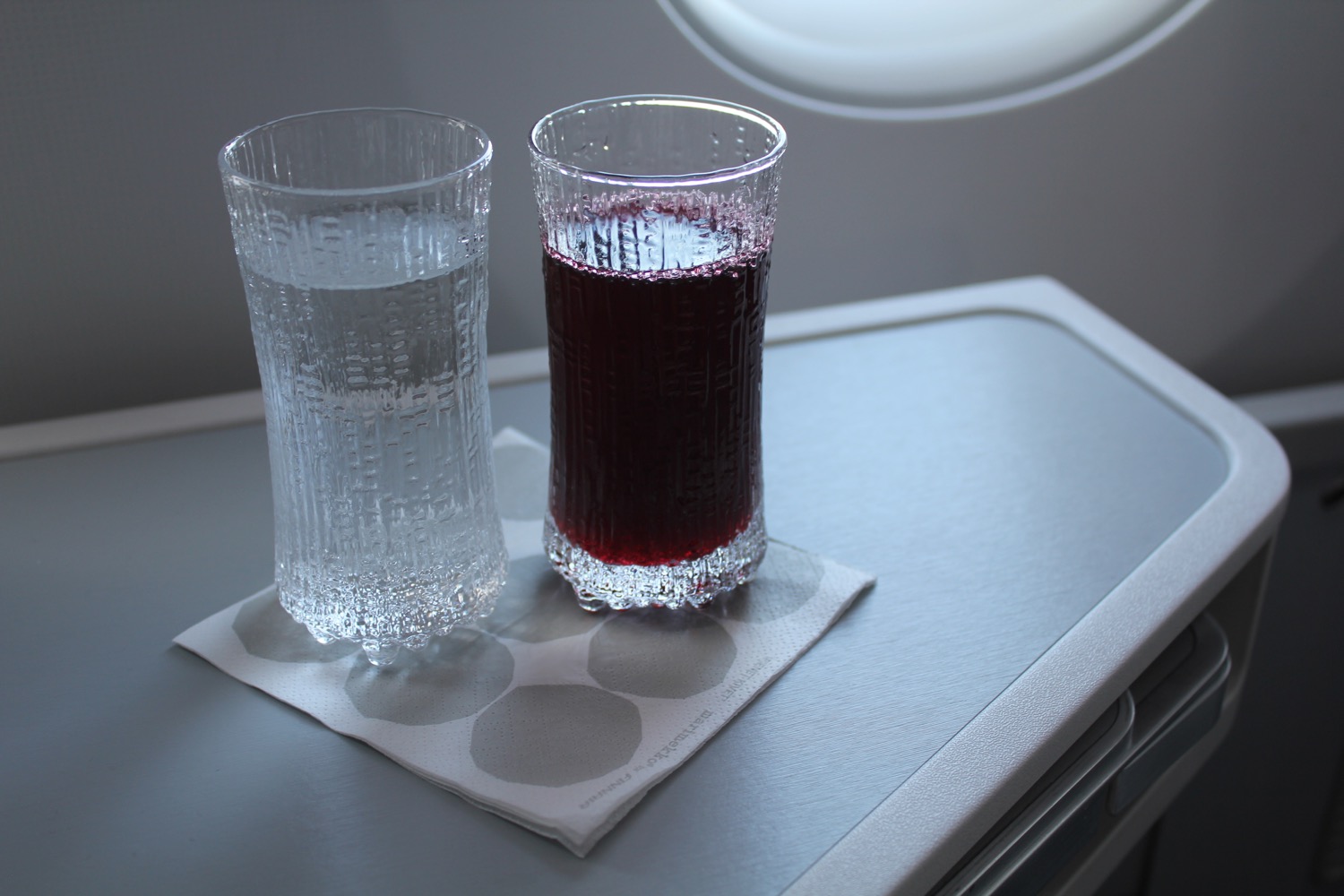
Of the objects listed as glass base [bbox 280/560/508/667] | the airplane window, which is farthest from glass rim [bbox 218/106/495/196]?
the airplane window

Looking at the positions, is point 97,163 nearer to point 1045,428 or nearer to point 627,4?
point 627,4

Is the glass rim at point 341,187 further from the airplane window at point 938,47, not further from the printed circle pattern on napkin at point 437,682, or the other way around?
the airplane window at point 938,47

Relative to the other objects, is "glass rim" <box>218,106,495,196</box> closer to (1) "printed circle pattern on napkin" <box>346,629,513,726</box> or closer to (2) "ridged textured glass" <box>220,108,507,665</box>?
(2) "ridged textured glass" <box>220,108,507,665</box>

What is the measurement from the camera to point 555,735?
59 cm

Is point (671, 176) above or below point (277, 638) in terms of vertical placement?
above

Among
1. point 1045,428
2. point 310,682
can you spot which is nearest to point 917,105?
point 1045,428

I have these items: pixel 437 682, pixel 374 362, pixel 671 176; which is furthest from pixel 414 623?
pixel 671 176

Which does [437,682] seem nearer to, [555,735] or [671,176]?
[555,735]

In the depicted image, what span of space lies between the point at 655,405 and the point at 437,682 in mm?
182

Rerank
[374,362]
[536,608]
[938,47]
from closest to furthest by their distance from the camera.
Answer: [374,362] → [536,608] → [938,47]

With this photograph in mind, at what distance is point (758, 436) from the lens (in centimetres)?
67

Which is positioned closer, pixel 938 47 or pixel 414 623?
pixel 414 623

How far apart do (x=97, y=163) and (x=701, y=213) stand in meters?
0.53

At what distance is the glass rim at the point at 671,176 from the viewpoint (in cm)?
57
